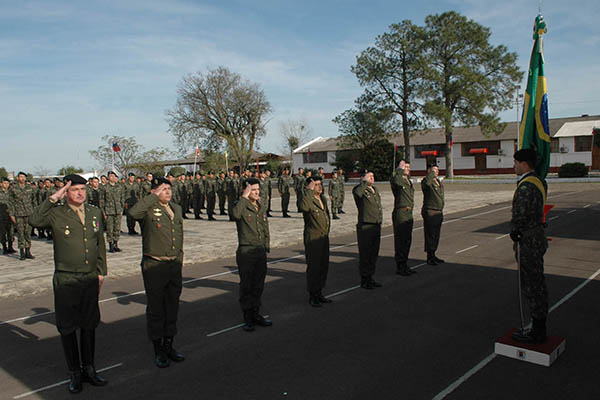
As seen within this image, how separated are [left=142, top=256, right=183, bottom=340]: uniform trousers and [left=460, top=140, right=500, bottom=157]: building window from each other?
56.6m

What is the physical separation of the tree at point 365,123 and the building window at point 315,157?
18.9m

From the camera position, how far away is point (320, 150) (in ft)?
224

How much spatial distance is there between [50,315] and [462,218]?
1566 centimetres

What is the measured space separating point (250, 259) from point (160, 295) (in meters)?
1.39

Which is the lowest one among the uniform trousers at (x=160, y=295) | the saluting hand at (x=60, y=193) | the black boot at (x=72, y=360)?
the black boot at (x=72, y=360)

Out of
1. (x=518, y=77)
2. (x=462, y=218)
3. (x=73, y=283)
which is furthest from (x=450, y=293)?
(x=518, y=77)

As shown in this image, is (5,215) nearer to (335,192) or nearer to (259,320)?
(259,320)

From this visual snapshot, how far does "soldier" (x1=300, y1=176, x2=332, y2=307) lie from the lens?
22.7 ft

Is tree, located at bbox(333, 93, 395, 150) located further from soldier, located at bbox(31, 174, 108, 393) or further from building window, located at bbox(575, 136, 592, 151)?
soldier, located at bbox(31, 174, 108, 393)

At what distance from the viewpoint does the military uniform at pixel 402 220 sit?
8906 mm

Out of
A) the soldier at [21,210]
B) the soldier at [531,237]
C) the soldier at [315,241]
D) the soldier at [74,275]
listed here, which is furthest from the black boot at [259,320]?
the soldier at [21,210]

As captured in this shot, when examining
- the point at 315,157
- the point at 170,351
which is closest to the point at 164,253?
the point at 170,351

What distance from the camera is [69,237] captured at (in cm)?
456

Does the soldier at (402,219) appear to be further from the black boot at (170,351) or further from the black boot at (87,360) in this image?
the black boot at (87,360)
